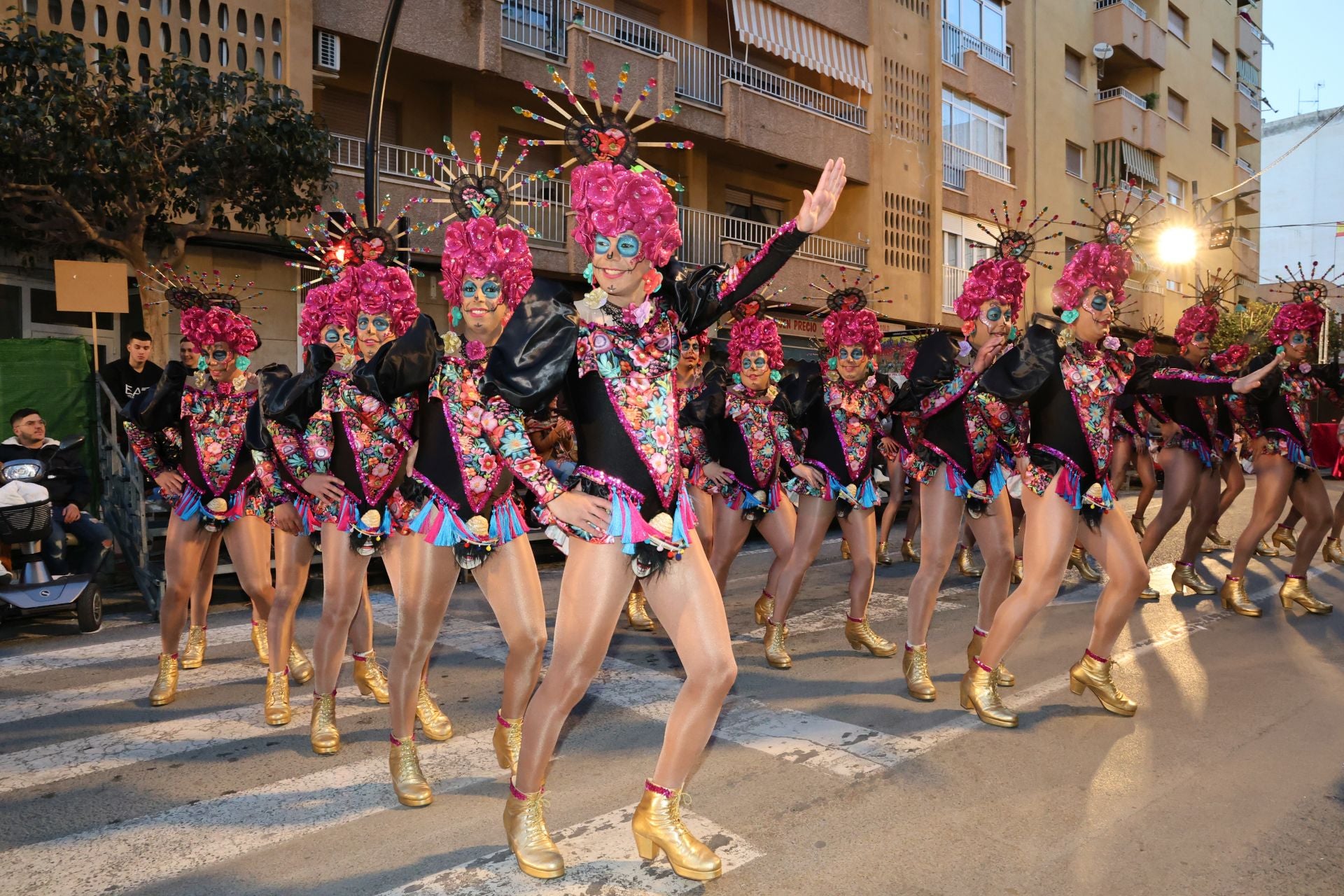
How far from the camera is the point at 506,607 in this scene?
4234 mm

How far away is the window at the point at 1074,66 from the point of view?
32.2 metres

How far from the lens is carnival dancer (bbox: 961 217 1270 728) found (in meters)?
5.21

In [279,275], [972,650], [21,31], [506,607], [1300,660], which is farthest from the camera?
[279,275]

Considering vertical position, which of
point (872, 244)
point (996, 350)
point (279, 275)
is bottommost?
point (996, 350)

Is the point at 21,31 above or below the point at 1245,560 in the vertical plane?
above

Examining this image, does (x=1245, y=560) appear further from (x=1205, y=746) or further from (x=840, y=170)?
(x=840, y=170)

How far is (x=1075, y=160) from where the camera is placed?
107 feet

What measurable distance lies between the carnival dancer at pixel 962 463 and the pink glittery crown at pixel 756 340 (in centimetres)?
131

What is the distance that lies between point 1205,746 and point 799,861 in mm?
2470

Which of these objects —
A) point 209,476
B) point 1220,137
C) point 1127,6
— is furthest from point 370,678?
point 1220,137

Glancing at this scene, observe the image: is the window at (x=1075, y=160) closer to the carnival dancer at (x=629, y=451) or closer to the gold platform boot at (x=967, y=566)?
the gold platform boot at (x=967, y=566)

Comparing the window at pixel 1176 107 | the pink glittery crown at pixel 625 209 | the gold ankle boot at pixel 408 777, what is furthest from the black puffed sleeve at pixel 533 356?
the window at pixel 1176 107

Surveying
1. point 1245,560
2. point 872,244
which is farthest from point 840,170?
point 872,244

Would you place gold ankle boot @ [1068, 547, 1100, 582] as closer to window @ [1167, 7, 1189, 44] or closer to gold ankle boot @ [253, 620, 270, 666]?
gold ankle boot @ [253, 620, 270, 666]
